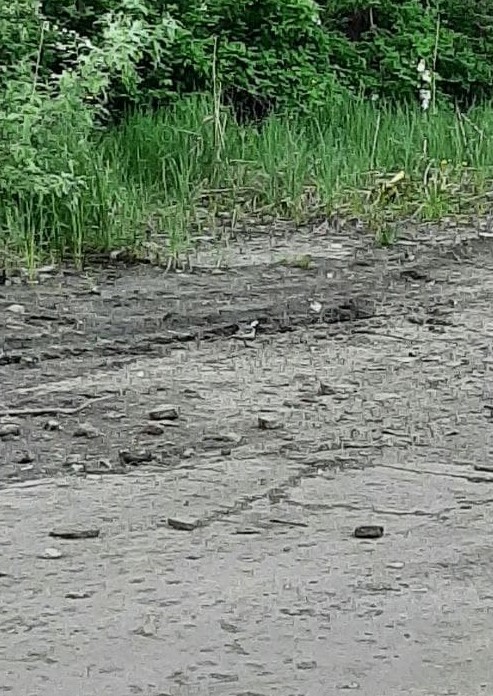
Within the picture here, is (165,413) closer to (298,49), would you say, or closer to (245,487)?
(245,487)

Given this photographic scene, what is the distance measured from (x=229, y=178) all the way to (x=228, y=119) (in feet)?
3.92

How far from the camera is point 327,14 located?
1114cm

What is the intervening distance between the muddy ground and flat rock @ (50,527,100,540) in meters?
0.02

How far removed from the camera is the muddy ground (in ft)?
8.13

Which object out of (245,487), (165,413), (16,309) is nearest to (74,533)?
(245,487)

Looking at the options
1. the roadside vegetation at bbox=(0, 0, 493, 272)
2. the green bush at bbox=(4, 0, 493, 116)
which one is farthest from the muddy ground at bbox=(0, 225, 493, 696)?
the green bush at bbox=(4, 0, 493, 116)

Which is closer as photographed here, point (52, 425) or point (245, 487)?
point (245, 487)

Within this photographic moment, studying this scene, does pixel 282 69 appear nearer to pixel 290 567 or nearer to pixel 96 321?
pixel 96 321

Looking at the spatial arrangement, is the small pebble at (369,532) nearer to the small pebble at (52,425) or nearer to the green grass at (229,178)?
the small pebble at (52,425)

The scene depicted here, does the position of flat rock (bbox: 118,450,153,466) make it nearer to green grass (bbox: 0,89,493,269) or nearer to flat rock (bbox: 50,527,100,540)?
flat rock (bbox: 50,527,100,540)

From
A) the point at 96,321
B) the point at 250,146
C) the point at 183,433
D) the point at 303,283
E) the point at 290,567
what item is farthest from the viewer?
the point at 250,146

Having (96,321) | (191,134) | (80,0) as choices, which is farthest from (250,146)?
(96,321)

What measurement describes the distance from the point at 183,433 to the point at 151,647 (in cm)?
128

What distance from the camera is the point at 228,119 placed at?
8633mm
